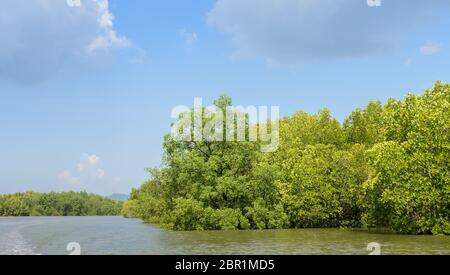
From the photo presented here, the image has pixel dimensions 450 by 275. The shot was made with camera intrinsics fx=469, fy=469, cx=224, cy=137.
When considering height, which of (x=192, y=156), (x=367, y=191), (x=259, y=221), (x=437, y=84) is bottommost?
(x=259, y=221)

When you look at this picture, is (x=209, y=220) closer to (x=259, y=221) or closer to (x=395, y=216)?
(x=259, y=221)

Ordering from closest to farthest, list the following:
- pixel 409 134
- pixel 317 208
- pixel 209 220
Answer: pixel 409 134 < pixel 209 220 < pixel 317 208

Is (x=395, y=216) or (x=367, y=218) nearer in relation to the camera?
(x=395, y=216)

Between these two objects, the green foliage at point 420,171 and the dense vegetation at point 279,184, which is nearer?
the green foliage at point 420,171

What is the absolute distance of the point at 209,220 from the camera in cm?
4825

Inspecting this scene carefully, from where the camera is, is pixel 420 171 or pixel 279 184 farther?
pixel 279 184

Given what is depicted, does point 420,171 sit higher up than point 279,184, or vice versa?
point 420,171

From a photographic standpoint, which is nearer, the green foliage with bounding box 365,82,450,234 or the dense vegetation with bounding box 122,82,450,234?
the green foliage with bounding box 365,82,450,234
